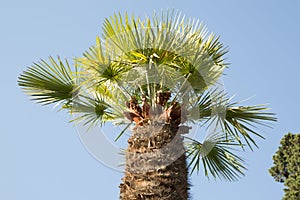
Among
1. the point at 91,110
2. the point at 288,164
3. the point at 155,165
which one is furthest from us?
the point at 288,164

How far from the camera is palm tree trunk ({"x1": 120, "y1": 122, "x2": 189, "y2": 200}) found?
18.1 feet

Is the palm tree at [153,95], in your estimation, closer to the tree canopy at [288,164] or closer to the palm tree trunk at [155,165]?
the palm tree trunk at [155,165]

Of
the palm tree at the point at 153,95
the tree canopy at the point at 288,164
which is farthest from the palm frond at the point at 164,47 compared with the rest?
the tree canopy at the point at 288,164

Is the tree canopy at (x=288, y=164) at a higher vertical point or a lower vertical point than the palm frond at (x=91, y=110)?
higher

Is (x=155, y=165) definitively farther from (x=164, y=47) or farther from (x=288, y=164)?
(x=288, y=164)

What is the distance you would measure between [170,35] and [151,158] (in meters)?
1.84

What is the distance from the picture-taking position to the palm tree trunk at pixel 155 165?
18.1 feet

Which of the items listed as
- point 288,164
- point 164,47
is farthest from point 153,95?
point 288,164

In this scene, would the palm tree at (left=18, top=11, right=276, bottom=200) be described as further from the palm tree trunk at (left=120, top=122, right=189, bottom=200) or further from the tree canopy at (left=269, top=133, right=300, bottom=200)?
the tree canopy at (left=269, top=133, right=300, bottom=200)

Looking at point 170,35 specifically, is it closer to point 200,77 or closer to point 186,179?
point 200,77

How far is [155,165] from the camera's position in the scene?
18.5 feet

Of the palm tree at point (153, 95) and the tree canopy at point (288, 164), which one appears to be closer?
the palm tree at point (153, 95)

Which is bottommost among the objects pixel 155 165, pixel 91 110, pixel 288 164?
pixel 155 165

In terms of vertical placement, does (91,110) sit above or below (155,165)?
above
